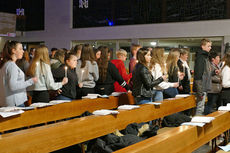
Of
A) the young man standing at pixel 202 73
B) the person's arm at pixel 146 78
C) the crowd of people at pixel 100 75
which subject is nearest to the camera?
the crowd of people at pixel 100 75

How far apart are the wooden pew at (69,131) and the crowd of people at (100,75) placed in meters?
0.48

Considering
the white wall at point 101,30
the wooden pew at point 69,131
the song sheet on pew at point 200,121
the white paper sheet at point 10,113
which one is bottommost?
the wooden pew at point 69,131

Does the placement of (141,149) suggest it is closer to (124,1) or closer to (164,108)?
(164,108)

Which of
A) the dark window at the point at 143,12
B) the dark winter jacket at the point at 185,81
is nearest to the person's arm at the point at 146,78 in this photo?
the dark winter jacket at the point at 185,81

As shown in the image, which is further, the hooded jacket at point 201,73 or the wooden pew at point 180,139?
the hooded jacket at point 201,73

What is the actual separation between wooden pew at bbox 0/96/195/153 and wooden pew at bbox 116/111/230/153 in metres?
1.02

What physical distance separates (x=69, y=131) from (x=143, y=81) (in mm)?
1704

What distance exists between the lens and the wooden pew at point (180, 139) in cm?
280

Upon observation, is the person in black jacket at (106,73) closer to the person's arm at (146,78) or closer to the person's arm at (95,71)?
the person's arm at (95,71)

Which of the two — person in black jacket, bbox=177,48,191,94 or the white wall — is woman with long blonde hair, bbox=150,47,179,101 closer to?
person in black jacket, bbox=177,48,191,94

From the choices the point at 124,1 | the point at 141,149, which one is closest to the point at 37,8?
the point at 124,1

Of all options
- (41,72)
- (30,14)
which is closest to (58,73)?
(41,72)

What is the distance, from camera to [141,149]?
2.71m

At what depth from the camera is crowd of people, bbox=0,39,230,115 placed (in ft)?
14.6
